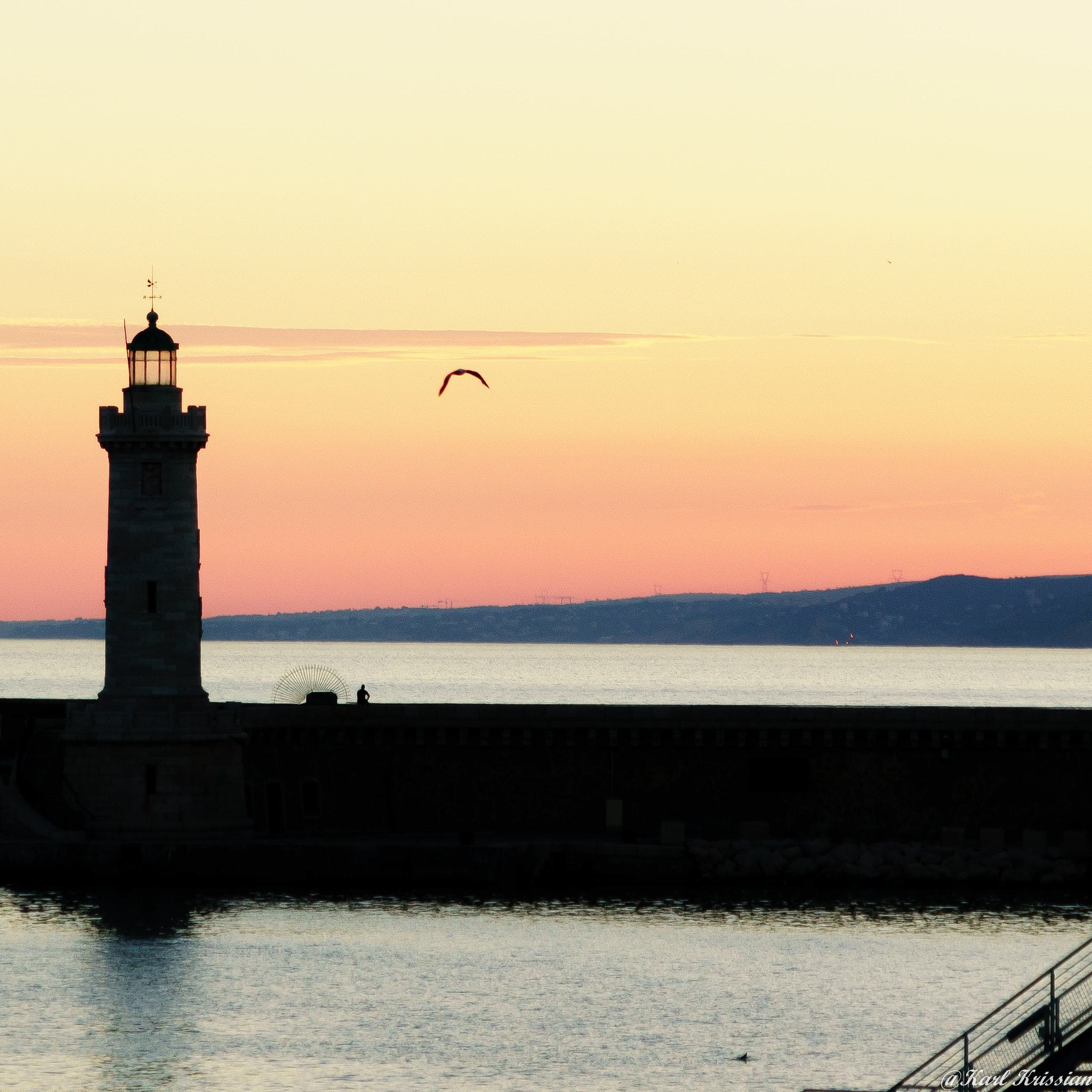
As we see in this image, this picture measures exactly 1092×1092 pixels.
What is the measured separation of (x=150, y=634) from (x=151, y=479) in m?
3.53

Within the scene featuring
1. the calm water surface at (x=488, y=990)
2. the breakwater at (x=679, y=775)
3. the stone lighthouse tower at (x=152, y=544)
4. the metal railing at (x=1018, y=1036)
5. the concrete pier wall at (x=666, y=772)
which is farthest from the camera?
the concrete pier wall at (x=666, y=772)

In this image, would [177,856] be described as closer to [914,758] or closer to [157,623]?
[157,623]

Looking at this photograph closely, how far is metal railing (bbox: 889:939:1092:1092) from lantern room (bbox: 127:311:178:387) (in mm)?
23939

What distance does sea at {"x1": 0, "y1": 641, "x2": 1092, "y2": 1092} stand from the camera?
37.2 m

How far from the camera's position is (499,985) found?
44.0 metres

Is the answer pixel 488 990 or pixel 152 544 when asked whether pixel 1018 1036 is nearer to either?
pixel 488 990

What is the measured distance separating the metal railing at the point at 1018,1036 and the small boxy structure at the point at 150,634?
20.3m

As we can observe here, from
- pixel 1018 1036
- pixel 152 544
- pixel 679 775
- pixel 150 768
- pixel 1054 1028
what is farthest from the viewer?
pixel 679 775

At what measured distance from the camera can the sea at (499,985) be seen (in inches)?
1467

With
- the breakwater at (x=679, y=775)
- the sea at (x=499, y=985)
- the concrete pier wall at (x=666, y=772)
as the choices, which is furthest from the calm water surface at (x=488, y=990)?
the concrete pier wall at (x=666, y=772)

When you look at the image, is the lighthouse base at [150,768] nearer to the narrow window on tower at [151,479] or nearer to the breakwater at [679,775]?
the breakwater at [679,775]

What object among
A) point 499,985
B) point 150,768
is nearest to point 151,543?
point 150,768

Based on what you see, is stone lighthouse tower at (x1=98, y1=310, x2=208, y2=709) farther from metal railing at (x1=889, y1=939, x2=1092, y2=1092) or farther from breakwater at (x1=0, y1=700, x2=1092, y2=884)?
metal railing at (x1=889, y1=939, x2=1092, y2=1092)

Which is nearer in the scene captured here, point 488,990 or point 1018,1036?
point 1018,1036
